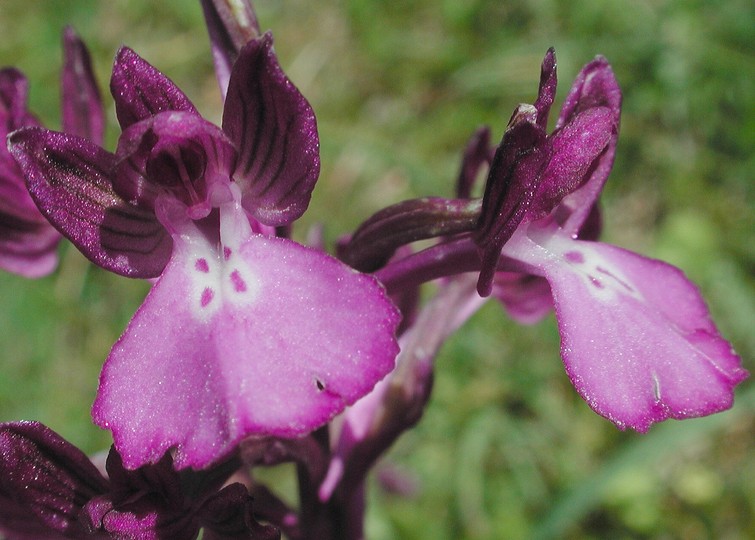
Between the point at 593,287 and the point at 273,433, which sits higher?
the point at 273,433

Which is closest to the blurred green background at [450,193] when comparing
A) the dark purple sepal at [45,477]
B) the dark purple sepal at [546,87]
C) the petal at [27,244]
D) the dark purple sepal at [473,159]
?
the petal at [27,244]

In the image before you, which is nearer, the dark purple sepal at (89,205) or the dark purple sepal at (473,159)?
the dark purple sepal at (89,205)

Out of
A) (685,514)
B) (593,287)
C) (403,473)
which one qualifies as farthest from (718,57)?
(593,287)

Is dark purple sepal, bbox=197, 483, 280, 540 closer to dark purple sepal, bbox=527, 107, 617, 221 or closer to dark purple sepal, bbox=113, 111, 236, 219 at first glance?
dark purple sepal, bbox=113, 111, 236, 219

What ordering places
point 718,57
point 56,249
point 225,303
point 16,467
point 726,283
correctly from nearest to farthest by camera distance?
1. point 225,303
2. point 16,467
3. point 56,249
4. point 726,283
5. point 718,57

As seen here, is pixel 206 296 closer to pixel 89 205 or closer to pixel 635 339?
pixel 89 205

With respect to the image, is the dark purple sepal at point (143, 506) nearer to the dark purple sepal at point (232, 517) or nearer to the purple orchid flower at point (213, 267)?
the dark purple sepal at point (232, 517)

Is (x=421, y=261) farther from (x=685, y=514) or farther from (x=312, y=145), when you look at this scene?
(x=685, y=514)
